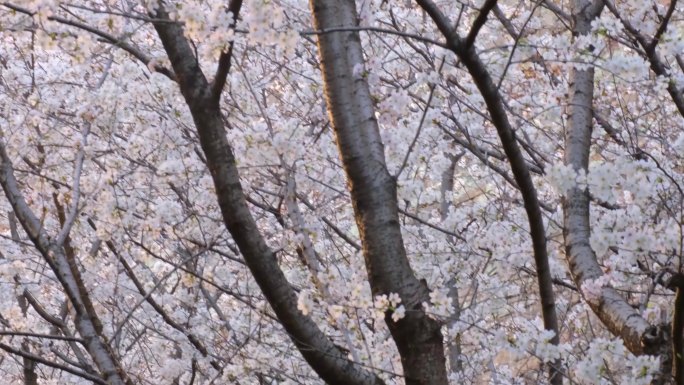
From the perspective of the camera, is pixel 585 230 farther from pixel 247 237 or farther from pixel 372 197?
pixel 247 237

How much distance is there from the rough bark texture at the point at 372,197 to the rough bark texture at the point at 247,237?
211 mm

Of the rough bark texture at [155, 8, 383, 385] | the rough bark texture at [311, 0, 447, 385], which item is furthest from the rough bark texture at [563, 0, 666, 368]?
the rough bark texture at [155, 8, 383, 385]

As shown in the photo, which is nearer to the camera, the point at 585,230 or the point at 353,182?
the point at 353,182

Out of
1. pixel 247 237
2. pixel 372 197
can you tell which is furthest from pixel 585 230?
pixel 247 237

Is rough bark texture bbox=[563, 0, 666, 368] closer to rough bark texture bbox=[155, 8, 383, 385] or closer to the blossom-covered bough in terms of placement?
the blossom-covered bough

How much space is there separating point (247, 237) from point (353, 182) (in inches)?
16.5

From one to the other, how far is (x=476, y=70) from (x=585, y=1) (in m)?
2.65

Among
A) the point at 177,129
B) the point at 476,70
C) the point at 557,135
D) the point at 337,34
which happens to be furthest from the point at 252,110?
the point at 476,70

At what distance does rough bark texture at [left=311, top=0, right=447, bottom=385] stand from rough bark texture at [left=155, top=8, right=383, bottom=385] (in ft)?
0.69

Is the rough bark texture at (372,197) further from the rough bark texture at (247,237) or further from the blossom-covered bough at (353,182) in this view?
the rough bark texture at (247,237)

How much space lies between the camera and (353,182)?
2.83 metres

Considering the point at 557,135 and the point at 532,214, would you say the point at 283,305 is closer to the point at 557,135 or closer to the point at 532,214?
the point at 532,214

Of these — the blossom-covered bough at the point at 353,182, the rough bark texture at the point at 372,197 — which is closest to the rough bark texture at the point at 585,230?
the blossom-covered bough at the point at 353,182

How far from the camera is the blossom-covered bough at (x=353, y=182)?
9.06ft
